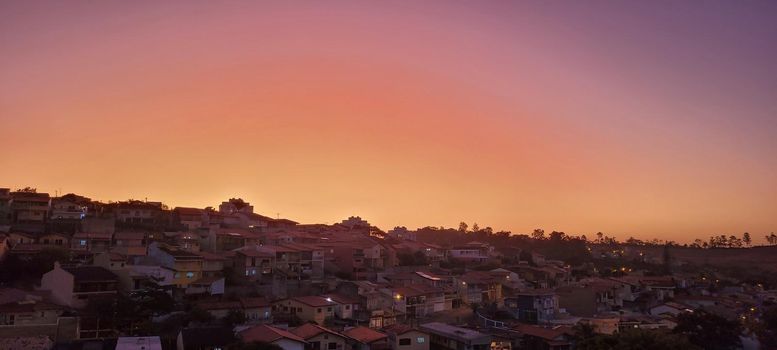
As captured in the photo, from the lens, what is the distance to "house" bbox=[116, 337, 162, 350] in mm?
21992

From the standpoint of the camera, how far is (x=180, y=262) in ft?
103

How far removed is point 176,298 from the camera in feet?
98.3

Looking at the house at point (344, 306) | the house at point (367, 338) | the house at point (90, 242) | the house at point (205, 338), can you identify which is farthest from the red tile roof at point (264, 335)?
the house at point (90, 242)

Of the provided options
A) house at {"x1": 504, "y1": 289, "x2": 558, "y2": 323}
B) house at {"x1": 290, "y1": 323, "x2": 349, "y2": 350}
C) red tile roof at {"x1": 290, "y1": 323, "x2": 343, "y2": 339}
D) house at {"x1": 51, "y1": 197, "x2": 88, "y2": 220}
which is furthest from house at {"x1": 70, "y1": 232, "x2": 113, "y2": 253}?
house at {"x1": 504, "y1": 289, "x2": 558, "y2": 323}

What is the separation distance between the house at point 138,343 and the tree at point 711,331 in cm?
2764

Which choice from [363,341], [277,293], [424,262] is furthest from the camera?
[424,262]

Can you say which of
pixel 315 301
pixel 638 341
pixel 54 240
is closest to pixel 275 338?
pixel 315 301

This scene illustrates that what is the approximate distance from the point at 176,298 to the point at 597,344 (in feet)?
69.8

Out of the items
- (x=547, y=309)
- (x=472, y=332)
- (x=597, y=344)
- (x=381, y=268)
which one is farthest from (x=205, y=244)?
(x=597, y=344)

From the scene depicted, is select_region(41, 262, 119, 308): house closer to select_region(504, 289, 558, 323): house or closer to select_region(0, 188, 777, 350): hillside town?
select_region(0, 188, 777, 350): hillside town

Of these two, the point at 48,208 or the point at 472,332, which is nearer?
the point at 472,332

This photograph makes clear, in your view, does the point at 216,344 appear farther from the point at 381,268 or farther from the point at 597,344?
the point at 381,268

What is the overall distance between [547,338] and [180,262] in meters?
20.6

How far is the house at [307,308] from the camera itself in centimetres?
3058
